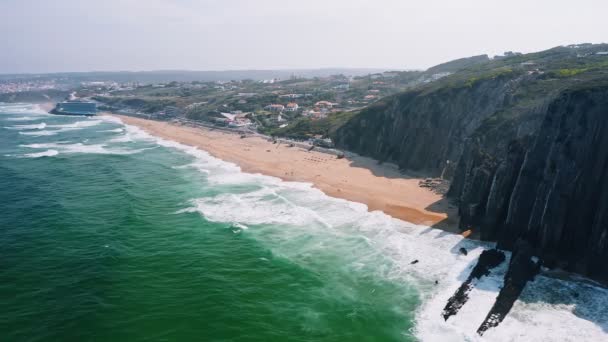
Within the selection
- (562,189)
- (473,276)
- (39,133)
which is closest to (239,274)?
(473,276)

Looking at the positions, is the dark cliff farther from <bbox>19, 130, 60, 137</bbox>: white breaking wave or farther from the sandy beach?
<bbox>19, 130, 60, 137</bbox>: white breaking wave

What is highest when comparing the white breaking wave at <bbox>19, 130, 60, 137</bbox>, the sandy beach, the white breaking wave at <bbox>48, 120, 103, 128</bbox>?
the white breaking wave at <bbox>48, 120, 103, 128</bbox>

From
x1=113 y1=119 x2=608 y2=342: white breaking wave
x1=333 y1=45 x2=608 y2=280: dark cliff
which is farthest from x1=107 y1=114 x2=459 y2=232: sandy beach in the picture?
x1=333 y1=45 x2=608 y2=280: dark cliff

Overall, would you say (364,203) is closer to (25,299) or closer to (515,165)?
(515,165)

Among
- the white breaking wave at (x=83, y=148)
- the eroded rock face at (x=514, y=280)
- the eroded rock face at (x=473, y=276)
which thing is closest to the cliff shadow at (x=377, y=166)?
the eroded rock face at (x=473, y=276)

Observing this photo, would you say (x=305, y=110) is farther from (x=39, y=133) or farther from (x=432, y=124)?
(x=39, y=133)

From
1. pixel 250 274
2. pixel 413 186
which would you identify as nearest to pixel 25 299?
pixel 250 274
